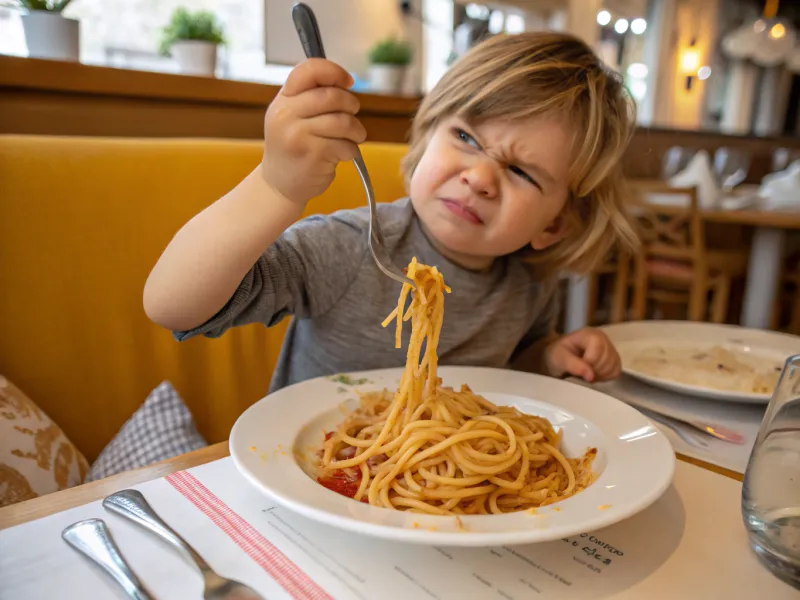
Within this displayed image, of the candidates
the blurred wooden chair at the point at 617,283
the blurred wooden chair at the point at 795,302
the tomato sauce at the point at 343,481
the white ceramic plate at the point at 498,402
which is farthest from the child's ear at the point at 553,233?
the blurred wooden chair at the point at 795,302

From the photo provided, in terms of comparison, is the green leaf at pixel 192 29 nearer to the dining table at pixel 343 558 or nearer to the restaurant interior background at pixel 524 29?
the restaurant interior background at pixel 524 29

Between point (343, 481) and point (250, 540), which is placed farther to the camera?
point (343, 481)

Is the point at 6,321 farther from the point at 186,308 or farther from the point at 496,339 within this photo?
the point at 496,339

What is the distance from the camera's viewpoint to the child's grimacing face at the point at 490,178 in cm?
94

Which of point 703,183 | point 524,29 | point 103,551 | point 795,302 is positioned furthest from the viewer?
point 524,29

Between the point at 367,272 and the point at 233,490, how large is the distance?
1.63ft

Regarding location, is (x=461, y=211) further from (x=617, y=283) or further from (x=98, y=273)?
(x=617, y=283)

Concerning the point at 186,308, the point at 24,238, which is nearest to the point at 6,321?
the point at 24,238

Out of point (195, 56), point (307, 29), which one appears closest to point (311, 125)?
point (307, 29)

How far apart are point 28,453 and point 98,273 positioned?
38 centimetres

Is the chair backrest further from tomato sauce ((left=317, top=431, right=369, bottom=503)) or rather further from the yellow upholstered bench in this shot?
tomato sauce ((left=317, top=431, right=369, bottom=503))

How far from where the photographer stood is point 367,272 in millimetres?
1045

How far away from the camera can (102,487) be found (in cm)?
63

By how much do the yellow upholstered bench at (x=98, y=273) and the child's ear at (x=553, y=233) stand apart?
69cm
